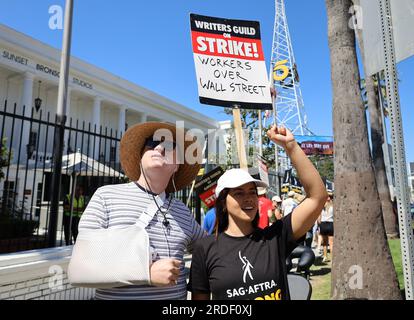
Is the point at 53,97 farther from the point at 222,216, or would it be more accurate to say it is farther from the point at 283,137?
the point at 283,137

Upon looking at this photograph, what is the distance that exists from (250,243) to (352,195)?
11.2 ft

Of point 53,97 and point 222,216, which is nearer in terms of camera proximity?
point 222,216

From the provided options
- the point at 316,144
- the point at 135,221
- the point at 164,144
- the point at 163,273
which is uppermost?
the point at 316,144

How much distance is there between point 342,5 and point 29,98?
75.3ft

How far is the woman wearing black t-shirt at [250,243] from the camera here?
1.72m

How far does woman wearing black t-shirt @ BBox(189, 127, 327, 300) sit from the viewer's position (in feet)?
5.64

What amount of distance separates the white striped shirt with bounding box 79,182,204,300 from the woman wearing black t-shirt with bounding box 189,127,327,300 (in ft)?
0.39

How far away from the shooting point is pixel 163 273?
1.54 m

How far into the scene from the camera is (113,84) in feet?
97.5

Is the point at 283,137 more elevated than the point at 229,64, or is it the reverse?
the point at 229,64

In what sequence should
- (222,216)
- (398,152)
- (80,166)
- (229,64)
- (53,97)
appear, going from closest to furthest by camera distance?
(398,152), (222,216), (229,64), (80,166), (53,97)

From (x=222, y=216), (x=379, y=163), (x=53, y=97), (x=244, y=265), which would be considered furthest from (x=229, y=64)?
(x=53, y=97)

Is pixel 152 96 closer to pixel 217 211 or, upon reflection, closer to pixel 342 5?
pixel 342 5
